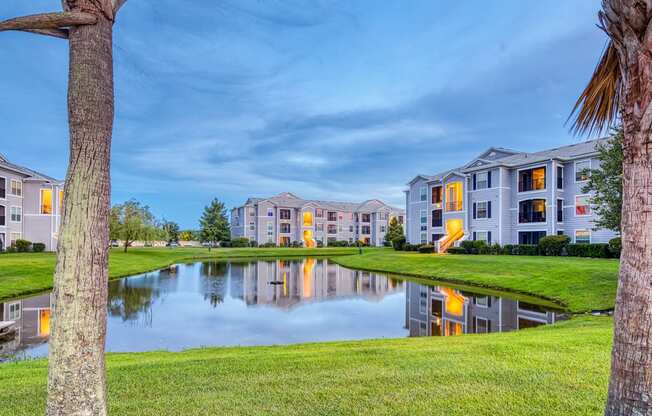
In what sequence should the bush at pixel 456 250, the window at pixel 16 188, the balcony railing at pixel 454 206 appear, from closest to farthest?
1. the window at pixel 16 188
2. the bush at pixel 456 250
3. the balcony railing at pixel 454 206

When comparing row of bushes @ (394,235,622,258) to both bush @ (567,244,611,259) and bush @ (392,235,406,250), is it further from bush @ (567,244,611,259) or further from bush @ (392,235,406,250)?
bush @ (392,235,406,250)

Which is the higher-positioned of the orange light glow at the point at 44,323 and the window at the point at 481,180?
the window at the point at 481,180

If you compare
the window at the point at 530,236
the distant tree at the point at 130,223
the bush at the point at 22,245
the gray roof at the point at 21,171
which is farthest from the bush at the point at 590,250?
the gray roof at the point at 21,171

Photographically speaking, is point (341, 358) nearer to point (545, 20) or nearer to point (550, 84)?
point (545, 20)

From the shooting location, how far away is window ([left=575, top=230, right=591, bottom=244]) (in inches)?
1211

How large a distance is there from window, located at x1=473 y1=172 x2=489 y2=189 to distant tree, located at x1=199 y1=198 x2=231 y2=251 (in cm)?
4384

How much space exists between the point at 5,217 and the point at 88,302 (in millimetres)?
42563

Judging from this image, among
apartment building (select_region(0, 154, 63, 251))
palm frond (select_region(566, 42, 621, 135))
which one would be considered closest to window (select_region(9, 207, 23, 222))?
apartment building (select_region(0, 154, 63, 251))

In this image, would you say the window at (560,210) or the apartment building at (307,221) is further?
the apartment building at (307,221)

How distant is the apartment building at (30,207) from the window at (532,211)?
4368 cm

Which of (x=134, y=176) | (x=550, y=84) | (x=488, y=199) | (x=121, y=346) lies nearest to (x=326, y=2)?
(x=121, y=346)

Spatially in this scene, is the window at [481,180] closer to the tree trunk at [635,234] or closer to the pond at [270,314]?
the pond at [270,314]

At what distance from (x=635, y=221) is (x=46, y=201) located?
A: 155ft

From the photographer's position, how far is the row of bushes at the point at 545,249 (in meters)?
27.0
